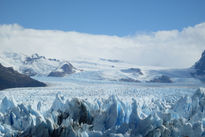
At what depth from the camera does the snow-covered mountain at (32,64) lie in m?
73.9

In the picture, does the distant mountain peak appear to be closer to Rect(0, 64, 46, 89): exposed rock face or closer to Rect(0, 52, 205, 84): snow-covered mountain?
Rect(0, 52, 205, 84): snow-covered mountain

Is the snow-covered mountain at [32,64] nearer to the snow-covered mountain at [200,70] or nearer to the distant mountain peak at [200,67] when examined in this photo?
the snow-covered mountain at [200,70]

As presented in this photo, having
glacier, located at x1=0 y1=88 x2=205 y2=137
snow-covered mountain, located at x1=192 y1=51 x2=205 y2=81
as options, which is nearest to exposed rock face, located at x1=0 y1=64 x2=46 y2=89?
glacier, located at x1=0 y1=88 x2=205 y2=137

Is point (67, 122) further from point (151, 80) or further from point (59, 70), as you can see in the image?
point (59, 70)

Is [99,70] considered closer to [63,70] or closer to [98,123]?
[63,70]

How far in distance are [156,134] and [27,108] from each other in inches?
239

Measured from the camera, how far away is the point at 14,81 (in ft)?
156

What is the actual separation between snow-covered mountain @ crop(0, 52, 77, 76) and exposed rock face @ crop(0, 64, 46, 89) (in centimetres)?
A: 2328

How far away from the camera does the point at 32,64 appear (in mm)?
76062

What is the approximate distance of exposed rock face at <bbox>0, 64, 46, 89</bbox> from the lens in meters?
45.3

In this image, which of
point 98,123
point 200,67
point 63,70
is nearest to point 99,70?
point 63,70

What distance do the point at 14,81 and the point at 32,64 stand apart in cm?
2891

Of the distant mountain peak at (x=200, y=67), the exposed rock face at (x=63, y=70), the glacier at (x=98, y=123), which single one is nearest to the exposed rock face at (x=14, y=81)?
the exposed rock face at (x=63, y=70)

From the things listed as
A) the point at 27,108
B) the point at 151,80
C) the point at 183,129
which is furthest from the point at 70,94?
the point at 151,80
